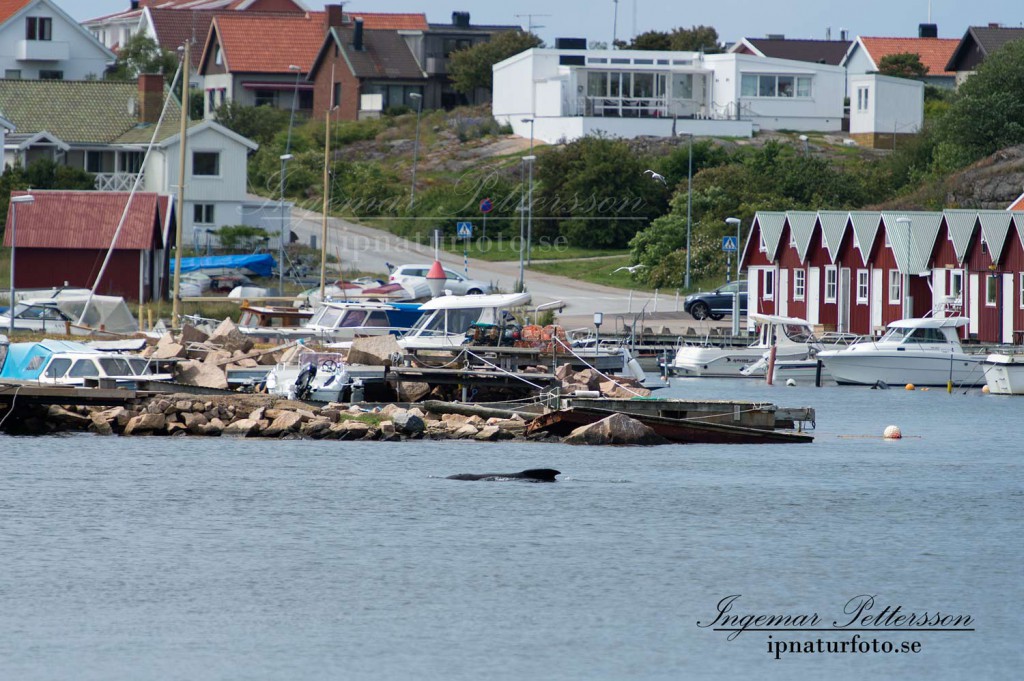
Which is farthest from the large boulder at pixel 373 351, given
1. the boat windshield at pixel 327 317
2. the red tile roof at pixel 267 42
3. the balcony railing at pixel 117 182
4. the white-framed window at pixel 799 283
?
the red tile roof at pixel 267 42

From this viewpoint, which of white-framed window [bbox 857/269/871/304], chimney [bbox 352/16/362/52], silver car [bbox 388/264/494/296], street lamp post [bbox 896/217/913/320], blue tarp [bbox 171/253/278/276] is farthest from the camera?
chimney [bbox 352/16/362/52]

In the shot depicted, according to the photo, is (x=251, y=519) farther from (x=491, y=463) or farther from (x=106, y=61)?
(x=106, y=61)

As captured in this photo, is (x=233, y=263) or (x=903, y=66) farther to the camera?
(x=903, y=66)

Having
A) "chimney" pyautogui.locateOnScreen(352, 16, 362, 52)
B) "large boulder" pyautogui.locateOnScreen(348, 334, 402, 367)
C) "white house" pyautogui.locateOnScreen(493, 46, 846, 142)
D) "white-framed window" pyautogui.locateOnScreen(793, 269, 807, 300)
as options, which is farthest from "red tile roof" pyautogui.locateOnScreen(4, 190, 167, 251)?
"chimney" pyautogui.locateOnScreen(352, 16, 362, 52)

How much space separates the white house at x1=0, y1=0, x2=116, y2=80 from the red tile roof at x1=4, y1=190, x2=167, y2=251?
132 feet

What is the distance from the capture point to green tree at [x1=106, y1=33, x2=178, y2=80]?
11456 centimetres

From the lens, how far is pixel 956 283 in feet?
205

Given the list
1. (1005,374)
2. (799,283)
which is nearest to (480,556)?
(1005,374)

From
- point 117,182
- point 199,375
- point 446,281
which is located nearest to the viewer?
point 199,375

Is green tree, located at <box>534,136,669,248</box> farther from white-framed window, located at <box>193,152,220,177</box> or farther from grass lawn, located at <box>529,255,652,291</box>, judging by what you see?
white-framed window, located at <box>193,152,220,177</box>

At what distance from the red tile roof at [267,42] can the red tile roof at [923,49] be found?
122 feet

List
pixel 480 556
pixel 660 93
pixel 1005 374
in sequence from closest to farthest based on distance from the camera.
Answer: pixel 480 556
pixel 1005 374
pixel 660 93

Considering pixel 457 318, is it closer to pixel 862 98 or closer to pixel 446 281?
pixel 446 281

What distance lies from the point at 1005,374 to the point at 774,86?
50114mm
